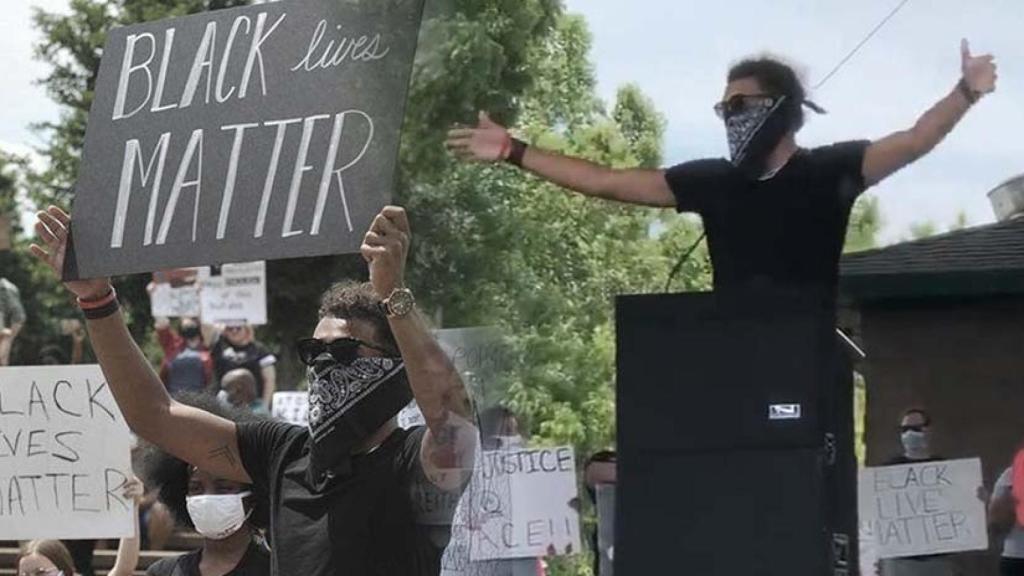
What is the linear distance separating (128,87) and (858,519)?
6.32 feet

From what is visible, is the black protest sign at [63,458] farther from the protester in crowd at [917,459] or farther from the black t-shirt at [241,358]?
the black t-shirt at [241,358]

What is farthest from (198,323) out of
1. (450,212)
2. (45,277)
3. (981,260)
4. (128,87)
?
(45,277)

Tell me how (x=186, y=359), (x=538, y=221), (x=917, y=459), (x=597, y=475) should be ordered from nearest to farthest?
(x=917, y=459) < (x=597, y=475) < (x=538, y=221) < (x=186, y=359)

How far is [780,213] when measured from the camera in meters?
2.76

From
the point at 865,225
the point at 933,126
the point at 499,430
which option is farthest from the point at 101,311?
the point at 933,126

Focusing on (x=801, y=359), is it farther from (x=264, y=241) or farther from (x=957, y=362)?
(x=264, y=241)

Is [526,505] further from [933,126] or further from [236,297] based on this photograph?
[236,297]

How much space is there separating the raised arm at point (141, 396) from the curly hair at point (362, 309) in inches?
17.7

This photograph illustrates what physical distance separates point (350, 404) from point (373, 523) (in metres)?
0.22

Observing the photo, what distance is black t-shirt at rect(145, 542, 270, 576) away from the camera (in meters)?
4.30

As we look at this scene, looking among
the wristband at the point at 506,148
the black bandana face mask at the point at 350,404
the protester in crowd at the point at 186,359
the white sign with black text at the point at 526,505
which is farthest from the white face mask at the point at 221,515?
the protester in crowd at the point at 186,359

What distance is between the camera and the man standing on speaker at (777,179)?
8.70 ft

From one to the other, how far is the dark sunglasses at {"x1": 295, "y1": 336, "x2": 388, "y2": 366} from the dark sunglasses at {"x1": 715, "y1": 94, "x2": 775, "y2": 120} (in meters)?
0.99

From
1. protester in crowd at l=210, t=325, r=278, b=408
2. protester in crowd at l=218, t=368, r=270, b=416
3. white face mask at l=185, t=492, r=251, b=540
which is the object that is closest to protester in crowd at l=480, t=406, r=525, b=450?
white face mask at l=185, t=492, r=251, b=540
